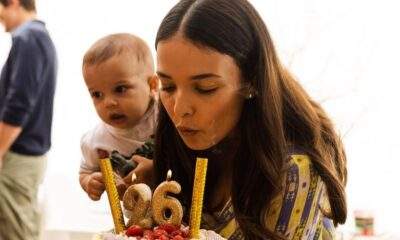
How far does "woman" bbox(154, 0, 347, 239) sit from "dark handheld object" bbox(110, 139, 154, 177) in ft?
0.24

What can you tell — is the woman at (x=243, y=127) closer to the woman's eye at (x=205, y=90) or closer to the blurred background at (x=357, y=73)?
the woman's eye at (x=205, y=90)

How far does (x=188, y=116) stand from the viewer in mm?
1168

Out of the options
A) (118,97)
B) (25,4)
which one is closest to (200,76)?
(118,97)

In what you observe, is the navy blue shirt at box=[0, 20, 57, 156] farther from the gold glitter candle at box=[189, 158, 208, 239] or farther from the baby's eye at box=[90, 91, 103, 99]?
the gold glitter candle at box=[189, 158, 208, 239]

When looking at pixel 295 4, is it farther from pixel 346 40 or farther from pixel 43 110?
pixel 43 110

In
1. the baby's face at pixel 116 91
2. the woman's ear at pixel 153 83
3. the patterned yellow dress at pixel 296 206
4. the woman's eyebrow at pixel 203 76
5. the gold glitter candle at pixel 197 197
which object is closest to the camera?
the gold glitter candle at pixel 197 197

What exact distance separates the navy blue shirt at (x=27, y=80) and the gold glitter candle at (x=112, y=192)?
165 centimetres

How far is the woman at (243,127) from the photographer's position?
1.17 metres

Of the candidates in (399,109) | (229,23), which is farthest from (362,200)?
(229,23)

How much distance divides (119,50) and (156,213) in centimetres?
62

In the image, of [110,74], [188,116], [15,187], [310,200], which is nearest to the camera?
[188,116]

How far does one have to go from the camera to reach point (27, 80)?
2631 millimetres

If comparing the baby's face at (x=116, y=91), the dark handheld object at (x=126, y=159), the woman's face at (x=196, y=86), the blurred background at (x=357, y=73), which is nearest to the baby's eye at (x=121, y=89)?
the baby's face at (x=116, y=91)

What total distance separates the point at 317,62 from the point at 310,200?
1645 millimetres
